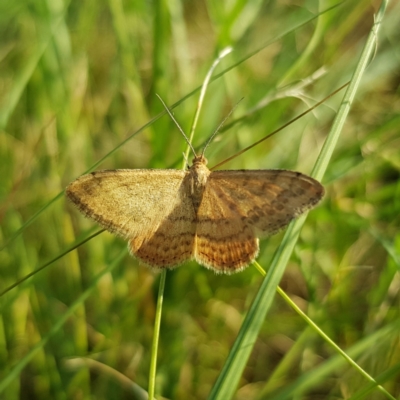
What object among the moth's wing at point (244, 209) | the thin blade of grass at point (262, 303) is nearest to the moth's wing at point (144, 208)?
the moth's wing at point (244, 209)

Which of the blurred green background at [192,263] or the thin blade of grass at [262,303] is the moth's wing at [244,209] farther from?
the blurred green background at [192,263]

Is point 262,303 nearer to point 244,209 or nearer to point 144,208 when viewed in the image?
point 244,209

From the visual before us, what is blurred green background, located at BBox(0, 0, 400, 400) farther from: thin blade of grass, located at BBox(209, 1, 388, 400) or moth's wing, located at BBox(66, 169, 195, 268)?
thin blade of grass, located at BBox(209, 1, 388, 400)

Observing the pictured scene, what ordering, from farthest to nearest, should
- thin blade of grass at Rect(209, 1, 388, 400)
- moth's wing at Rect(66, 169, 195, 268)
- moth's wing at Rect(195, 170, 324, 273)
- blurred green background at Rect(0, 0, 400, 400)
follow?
blurred green background at Rect(0, 0, 400, 400) < moth's wing at Rect(66, 169, 195, 268) < moth's wing at Rect(195, 170, 324, 273) < thin blade of grass at Rect(209, 1, 388, 400)

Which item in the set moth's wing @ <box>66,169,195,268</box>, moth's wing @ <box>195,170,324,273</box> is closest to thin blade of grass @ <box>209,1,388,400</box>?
moth's wing @ <box>195,170,324,273</box>

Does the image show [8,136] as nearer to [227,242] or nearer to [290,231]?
[227,242]

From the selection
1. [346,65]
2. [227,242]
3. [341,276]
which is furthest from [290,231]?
[346,65]

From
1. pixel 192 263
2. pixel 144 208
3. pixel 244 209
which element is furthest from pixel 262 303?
pixel 192 263
